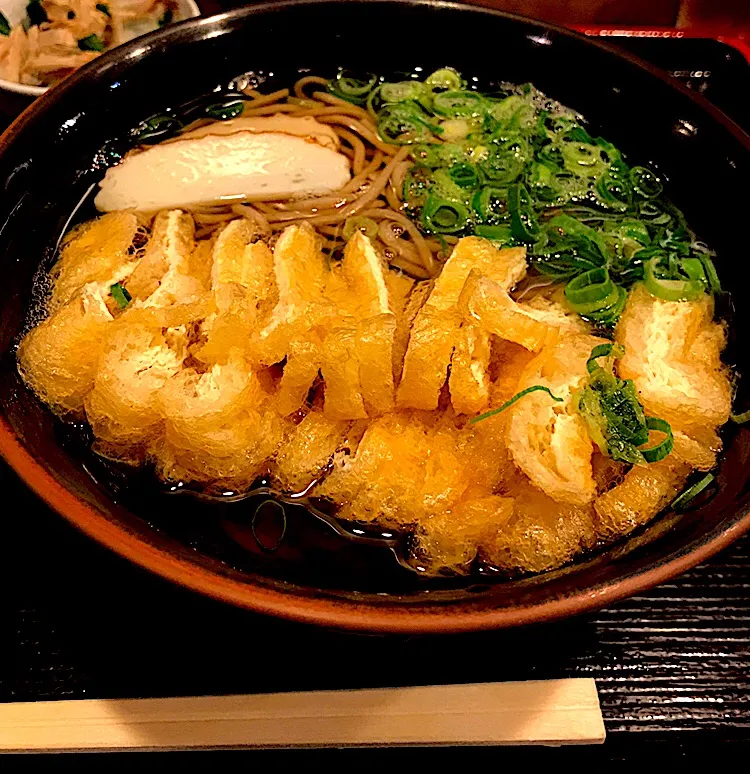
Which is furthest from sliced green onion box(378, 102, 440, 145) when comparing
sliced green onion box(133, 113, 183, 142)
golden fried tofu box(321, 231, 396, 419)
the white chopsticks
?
the white chopsticks

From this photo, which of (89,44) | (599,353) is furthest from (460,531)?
(89,44)

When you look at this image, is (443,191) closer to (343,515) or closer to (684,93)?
A: (684,93)

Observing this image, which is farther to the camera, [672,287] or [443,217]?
[443,217]

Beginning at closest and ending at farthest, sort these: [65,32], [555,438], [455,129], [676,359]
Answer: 1. [555,438]
2. [676,359]
3. [455,129]
4. [65,32]

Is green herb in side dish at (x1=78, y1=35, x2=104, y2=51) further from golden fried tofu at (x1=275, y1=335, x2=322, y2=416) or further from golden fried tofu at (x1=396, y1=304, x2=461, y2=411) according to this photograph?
golden fried tofu at (x1=396, y1=304, x2=461, y2=411)

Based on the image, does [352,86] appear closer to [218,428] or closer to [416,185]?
[416,185]

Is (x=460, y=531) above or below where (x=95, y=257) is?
below

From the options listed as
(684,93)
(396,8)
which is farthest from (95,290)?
(684,93)

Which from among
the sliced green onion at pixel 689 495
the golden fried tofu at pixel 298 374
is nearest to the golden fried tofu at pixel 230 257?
the golden fried tofu at pixel 298 374
